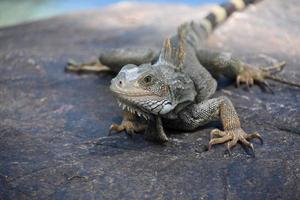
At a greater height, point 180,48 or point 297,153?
point 180,48

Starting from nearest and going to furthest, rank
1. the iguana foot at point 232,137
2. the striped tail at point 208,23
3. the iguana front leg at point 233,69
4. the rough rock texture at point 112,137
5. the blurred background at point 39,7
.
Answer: the rough rock texture at point 112,137 → the iguana foot at point 232,137 → the iguana front leg at point 233,69 → the striped tail at point 208,23 → the blurred background at point 39,7

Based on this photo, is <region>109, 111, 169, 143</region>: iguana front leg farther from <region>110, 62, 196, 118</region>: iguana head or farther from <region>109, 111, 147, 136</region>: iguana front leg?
<region>110, 62, 196, 118</region>: iguana head

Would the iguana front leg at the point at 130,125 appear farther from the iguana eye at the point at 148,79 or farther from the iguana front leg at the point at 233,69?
the iguana front leg at the point at 233,69

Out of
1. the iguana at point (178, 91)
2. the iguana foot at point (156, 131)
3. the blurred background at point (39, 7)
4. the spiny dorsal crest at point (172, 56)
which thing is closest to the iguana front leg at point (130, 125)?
the iguana at point (178, 91)

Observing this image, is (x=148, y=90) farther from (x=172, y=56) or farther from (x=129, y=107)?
(x=172, y=56)

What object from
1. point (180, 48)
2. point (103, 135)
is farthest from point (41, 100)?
point (180, 48)

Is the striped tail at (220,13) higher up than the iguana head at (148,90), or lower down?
lower down

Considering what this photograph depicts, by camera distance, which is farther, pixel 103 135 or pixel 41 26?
pixel 41 26

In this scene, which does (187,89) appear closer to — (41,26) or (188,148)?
(188,148)
